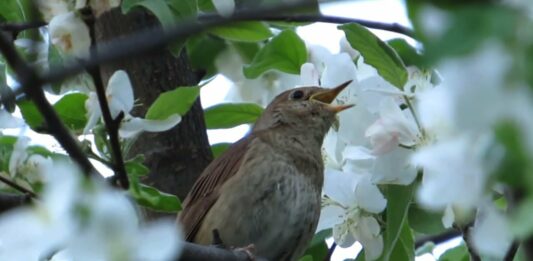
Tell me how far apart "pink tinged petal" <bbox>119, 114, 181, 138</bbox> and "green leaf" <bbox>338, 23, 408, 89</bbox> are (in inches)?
17.9

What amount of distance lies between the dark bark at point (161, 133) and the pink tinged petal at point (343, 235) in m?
0.73

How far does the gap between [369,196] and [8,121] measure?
942 mm

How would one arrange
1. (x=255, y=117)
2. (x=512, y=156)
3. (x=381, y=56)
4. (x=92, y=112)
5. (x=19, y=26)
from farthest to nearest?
1. (x=255, y=117)
2. (x=19, y=26)
3. (x=381, y=56)
4. (x=92, y=112)
5. (x=512, y=156)

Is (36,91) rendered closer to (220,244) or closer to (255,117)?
(220,244)

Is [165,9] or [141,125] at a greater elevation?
[165,9]

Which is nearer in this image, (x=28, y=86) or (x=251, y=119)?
(x=28, y=86)

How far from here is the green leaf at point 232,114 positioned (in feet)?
10.5

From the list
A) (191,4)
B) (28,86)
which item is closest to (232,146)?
(191,4)

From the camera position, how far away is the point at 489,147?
914 millimetres

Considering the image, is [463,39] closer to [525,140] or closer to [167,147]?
[525,140]

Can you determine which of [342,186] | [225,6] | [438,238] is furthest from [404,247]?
[438,238]

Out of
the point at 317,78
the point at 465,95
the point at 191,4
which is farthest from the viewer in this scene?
the point at 317,78

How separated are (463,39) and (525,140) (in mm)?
94

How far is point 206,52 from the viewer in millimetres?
3885
